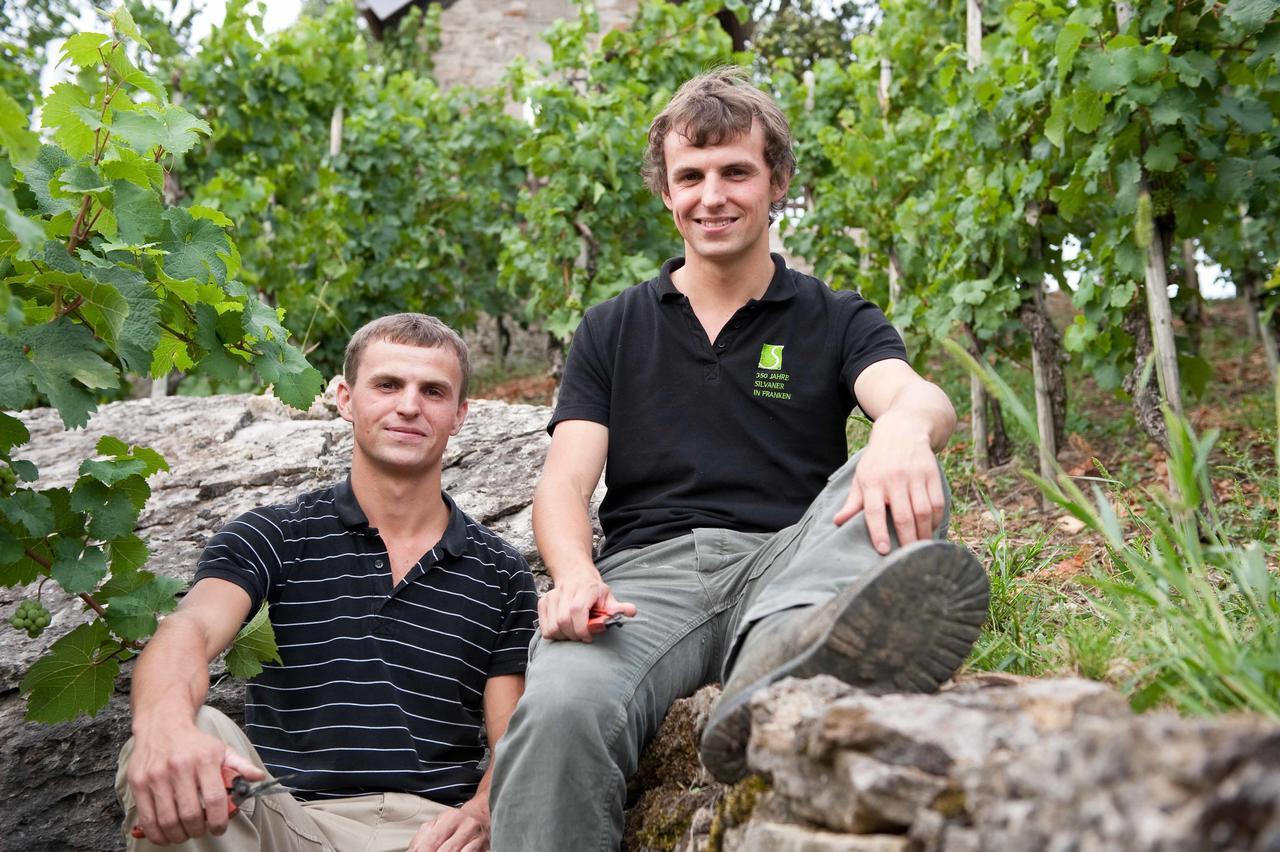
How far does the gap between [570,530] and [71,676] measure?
1.08m

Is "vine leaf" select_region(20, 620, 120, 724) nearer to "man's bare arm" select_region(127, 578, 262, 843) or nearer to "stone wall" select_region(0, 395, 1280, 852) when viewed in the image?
"man's bare arm" select_region(127, 578, 262, 843)

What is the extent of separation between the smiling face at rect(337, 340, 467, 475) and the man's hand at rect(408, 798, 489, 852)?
760mm

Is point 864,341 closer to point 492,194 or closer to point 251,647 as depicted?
point 251,647

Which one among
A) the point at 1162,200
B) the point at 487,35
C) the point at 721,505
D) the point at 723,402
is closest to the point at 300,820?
the point at 721,505

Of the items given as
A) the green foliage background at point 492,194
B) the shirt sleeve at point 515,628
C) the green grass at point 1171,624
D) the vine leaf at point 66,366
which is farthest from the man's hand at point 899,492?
the vine leaf at point 66,366

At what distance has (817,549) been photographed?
6.28 ft

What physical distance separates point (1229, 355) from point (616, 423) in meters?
7.28

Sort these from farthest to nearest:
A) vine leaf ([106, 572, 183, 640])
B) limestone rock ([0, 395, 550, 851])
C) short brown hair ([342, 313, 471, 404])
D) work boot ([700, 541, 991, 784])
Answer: limestone rock ([0, 395, 550, 851])
short brown hair ([342, 313, 471, 404])
vine leaf ([106, 572, 183, 640])
work boot ([700, 541, 991, 784])

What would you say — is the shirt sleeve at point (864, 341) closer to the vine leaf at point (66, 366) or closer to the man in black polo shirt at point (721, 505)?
the man in black polo shirt at point (721, 505)

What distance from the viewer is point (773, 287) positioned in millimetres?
2574

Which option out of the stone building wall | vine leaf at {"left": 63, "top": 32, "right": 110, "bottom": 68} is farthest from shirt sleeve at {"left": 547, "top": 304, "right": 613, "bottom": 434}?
the stone building wall

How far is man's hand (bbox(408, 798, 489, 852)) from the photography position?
2207 mm

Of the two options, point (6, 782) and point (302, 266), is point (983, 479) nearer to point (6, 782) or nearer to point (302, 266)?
point (6, 782)

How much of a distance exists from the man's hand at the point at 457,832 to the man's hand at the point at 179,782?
419mm
